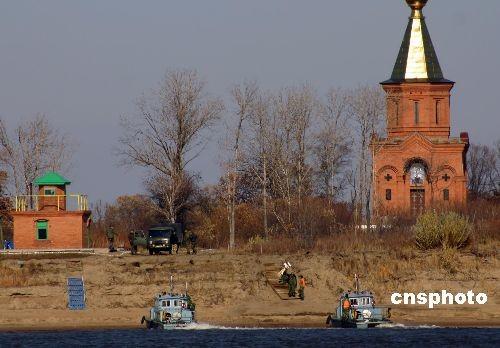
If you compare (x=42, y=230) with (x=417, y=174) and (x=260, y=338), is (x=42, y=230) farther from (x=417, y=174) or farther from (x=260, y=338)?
(x=417, y=174)

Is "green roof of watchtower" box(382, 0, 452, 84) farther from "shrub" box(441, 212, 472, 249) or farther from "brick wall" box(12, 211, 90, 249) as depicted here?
"shrub" box(441, 212, 472, 249)

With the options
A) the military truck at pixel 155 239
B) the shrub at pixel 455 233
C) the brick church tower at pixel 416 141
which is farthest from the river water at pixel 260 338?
the brick church tower at pixel 416 141

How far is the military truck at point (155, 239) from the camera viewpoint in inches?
3147

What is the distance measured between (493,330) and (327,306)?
24.9ft

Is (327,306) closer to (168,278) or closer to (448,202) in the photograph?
(168,278)

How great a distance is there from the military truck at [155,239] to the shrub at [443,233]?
1258cm

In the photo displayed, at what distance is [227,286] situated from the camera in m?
71.1

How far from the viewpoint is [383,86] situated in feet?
338

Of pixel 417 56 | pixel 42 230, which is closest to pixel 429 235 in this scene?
pixel 42 230

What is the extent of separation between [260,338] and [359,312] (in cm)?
439

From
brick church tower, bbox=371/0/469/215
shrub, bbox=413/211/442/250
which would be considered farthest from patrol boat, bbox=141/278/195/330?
brick church tower, bbox=371/0/469/215

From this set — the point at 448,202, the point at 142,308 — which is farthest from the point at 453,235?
the point at 448,202

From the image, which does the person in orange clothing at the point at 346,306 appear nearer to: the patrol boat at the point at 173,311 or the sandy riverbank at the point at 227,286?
the sandy riverbank at the point at 227,286

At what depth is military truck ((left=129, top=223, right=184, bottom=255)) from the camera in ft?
262
